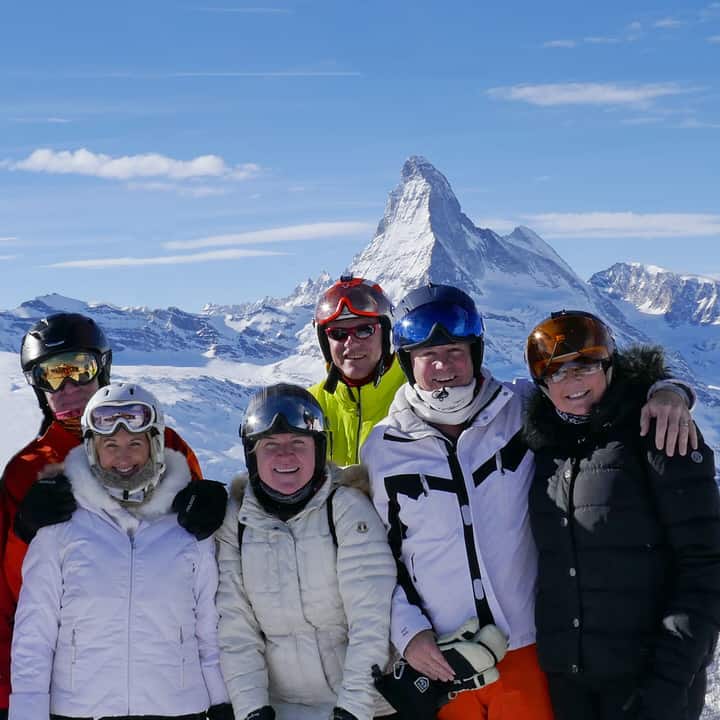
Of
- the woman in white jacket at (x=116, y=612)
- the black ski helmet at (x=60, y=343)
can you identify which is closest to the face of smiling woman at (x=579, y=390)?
the woman in white jacket at (x=116, y=612)

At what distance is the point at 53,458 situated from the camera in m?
5.76

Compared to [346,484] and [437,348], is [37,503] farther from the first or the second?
[437,348]

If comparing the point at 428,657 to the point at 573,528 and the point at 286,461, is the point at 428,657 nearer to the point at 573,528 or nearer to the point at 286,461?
the point at 573,528

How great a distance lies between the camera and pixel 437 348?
5578 millimetres

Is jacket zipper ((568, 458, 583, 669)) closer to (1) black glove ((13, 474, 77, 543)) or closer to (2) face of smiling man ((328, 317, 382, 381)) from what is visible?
(2) face of smiling man ((328, 317, 382, 381))

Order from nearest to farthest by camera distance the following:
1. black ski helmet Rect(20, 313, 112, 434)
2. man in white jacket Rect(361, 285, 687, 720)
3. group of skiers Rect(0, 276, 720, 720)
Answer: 1. group of skiers Rect(0, 276, 720, 720)
2. man in white jacket Rect(361, 285, 687, 720)
3. black ski helmet Rect(20, 313, 112, 434)

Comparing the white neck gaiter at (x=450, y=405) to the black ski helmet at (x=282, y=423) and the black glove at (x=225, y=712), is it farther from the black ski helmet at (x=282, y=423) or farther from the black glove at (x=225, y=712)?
the black glove at (x=225, y=712)

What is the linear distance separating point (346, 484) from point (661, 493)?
1.81 m

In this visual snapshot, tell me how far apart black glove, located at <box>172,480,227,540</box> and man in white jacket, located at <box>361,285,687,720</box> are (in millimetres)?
924

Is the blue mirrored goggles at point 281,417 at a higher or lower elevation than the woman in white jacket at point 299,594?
higher

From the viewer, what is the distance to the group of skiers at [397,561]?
4.75 meters

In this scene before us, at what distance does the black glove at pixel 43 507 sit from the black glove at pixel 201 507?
1.97ft

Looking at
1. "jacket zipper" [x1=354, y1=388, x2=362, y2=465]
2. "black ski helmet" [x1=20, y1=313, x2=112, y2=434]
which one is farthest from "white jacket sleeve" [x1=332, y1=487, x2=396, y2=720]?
"black ski helmet" [x1=20, y1=313, x2=112, y2=434]

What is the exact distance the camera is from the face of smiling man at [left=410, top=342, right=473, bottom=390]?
18.0 ft
